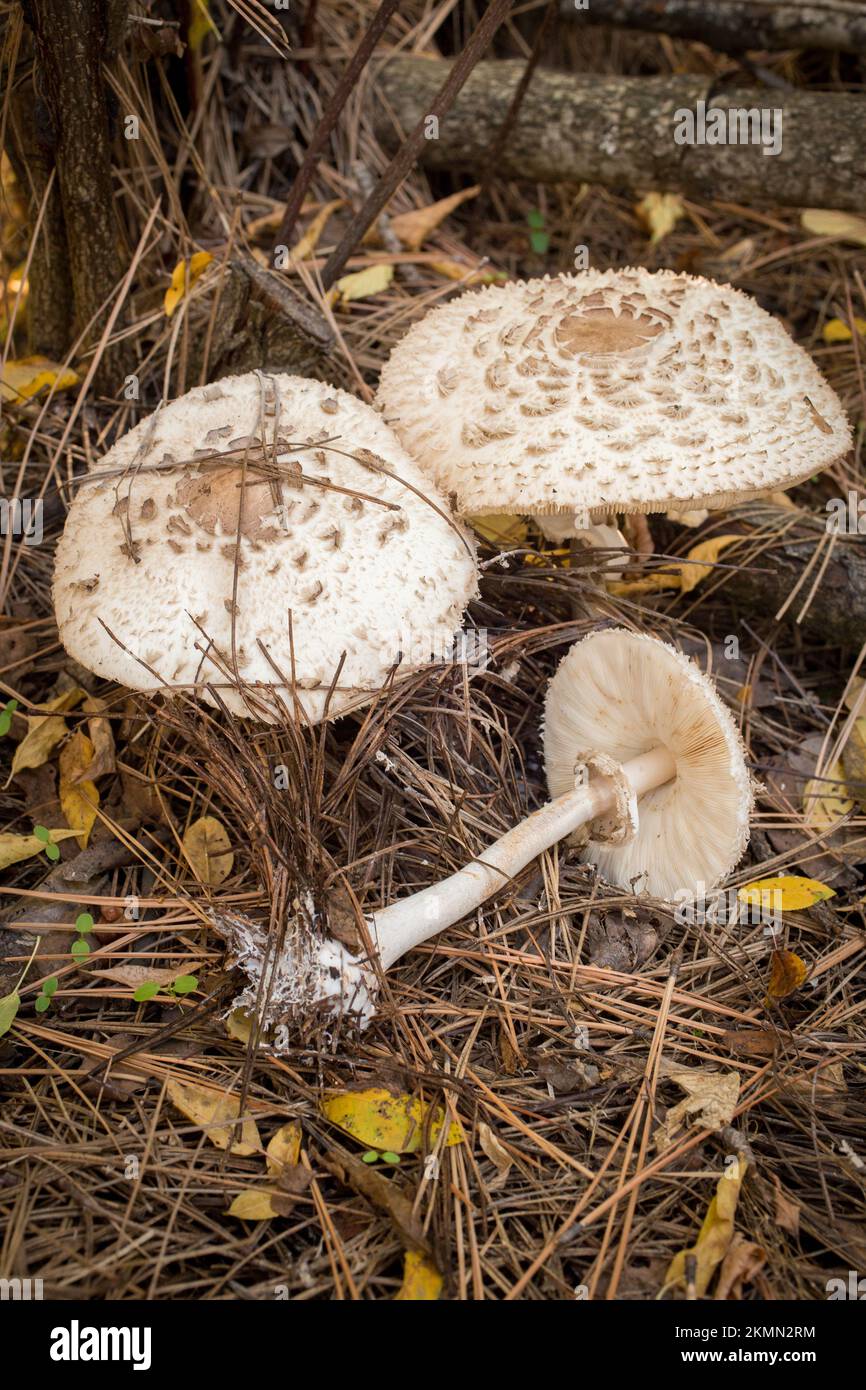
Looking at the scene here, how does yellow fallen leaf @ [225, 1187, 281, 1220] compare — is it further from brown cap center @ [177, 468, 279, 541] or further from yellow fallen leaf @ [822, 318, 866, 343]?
yellow fallen leaf @ [822, 318, 866, 343]

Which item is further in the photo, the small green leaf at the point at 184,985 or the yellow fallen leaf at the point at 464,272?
the yellow fallen leaf at the point at 464,272

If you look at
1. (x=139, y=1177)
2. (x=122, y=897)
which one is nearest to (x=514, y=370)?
(x=122, y=897)

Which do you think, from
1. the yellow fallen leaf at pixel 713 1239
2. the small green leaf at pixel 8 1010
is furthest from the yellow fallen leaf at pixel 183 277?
the yellow fallen leaf at pixel 713 1239

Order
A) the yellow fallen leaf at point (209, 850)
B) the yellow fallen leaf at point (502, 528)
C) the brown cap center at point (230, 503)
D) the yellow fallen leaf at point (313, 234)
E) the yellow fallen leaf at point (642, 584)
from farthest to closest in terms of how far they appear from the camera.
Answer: the yellow fallen leaf at point (313, 234)
the yellow fallen leaf at point (642, 584)
the yellow fallen leaf at point (502, 528)
the yellow fallen leaf at point (209, 850)
the brown cap center at point (230, 503)

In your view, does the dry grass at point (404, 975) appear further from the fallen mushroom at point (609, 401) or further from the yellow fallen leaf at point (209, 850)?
the fallen mushroom at point (609, 401)

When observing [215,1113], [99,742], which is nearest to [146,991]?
[215,1113]

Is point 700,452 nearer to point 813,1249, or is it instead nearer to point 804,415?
point 804,415
